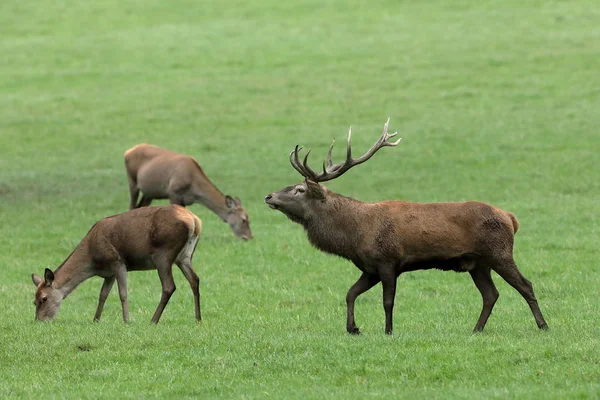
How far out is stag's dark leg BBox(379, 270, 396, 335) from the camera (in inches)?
465

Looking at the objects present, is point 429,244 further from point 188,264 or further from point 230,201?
point 230,201

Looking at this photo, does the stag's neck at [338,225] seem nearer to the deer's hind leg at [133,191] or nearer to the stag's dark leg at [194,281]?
the stag's dark leg at [194,281]

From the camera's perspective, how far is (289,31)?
4069 centimetres

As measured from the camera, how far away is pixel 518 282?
39.3 ft

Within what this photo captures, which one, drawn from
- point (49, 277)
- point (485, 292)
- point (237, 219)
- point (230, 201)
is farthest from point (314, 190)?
point (230, 201)

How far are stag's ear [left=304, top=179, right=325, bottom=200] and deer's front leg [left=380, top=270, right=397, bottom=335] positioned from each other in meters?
1.28

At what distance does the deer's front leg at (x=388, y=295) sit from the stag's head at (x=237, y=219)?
8130 millimetres

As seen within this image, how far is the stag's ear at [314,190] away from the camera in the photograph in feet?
41.2

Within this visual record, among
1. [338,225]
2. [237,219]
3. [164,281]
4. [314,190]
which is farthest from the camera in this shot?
[237,219]

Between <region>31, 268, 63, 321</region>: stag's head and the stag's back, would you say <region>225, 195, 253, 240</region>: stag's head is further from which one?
<region>31, 268, 63, 321</region>: stag's head

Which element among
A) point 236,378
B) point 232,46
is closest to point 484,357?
point 236,378

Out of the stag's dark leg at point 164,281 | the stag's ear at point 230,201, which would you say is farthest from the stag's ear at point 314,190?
the stag's ear at point 230,201

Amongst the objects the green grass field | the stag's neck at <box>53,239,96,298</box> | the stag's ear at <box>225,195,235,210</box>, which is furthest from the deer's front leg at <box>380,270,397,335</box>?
the stag's ear at <box>225,195,235,210</box>

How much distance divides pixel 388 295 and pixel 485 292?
121 centimetres
